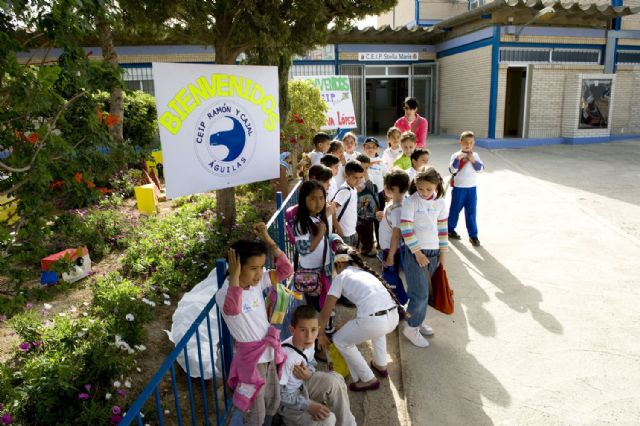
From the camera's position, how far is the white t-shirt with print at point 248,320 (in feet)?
7.72

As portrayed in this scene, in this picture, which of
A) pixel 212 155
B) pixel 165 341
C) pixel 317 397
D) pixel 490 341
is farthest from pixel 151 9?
pixel 490 341

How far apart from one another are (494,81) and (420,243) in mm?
12648

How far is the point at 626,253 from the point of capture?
17.1 ft

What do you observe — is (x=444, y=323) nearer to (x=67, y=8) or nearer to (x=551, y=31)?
(x=67, y=8)

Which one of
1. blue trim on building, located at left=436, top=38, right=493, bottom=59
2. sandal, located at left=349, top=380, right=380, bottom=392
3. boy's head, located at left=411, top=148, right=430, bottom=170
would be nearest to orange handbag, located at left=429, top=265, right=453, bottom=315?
sandal, located at left=349, top=380, right=380, bottom=392

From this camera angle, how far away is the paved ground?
2.80m

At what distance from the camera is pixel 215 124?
4.03 meters

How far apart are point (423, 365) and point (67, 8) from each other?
10.2 feet

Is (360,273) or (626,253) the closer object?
(360,273)

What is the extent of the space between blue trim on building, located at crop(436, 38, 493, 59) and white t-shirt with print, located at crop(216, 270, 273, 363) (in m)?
14.2

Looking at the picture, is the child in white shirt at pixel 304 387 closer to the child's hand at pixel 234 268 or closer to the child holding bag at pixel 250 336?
the child holding bag at pixel 250 336

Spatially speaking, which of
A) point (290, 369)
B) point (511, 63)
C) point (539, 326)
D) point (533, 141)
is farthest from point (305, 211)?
point (533, 141)

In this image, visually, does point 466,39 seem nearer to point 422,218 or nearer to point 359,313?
point 422,218

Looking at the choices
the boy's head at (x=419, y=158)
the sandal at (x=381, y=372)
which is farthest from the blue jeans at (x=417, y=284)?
the boy's head at (x=419, y=158)
